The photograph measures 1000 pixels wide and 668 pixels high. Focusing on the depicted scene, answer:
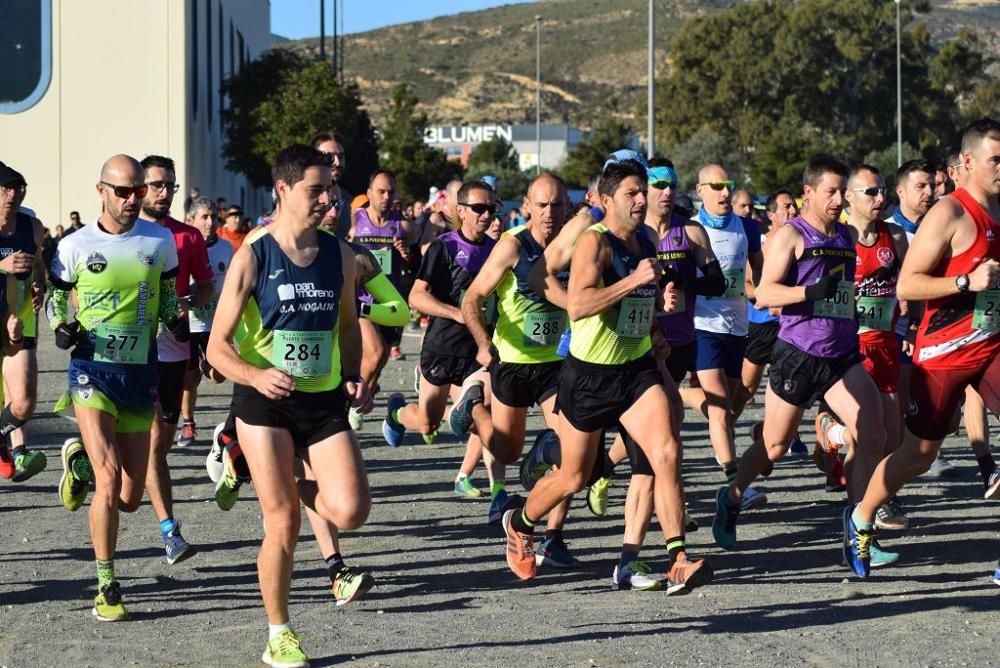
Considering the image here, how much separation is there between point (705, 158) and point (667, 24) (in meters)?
85.9

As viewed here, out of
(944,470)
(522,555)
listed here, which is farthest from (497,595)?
(944,470)

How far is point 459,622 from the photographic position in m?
6.96

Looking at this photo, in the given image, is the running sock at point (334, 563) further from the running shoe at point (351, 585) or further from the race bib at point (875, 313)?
the race bib at point (875, 313)

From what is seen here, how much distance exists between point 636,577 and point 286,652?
191cm

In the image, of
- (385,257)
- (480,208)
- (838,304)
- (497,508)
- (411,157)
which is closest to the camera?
(838,304)

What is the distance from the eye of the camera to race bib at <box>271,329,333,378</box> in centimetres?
629

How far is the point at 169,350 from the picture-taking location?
914 cm

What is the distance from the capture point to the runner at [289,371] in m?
6.15

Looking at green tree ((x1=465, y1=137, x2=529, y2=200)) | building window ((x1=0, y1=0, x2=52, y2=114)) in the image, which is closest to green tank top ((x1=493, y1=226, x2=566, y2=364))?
building window ((x1=0, y1=0, x2=52, y2=114))

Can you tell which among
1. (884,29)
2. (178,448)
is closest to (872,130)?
(884,29)

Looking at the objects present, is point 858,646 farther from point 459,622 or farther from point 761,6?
point 761,6

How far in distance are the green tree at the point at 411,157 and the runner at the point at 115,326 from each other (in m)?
70.6

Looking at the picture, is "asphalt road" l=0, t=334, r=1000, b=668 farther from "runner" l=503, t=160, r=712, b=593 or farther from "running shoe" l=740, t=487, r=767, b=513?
"runner" l=503, t=160, r=712, b=593

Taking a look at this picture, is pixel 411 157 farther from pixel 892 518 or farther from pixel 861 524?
pixel 861 524
